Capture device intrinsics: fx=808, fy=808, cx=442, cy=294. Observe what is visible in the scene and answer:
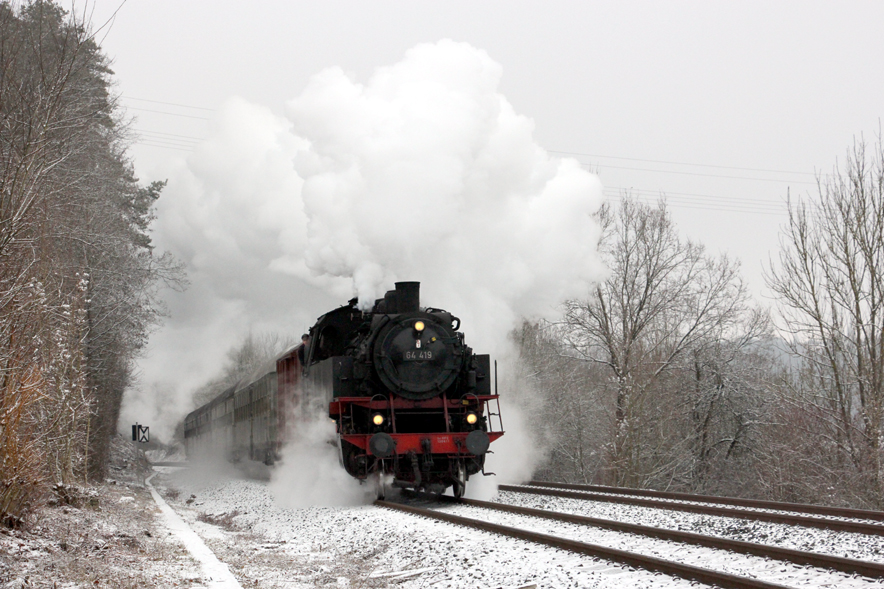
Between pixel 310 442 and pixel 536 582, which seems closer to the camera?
pixel 536 582

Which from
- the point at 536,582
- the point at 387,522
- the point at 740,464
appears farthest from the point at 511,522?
the point at 740,464

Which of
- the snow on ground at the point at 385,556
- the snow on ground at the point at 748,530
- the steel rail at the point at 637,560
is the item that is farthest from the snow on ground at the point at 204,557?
the snow on ground at the point at 748,530

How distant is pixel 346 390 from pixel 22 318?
476 centimetres

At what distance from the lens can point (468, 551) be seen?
6.93m

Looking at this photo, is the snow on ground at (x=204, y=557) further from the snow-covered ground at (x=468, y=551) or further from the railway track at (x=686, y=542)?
the railway track at (x=686, y=542)

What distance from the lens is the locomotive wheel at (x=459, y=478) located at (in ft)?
38.0

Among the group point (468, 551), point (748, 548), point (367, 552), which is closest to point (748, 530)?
point (748, 548)

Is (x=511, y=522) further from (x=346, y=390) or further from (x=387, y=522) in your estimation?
(x=346, y=390)

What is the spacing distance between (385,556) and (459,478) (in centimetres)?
405

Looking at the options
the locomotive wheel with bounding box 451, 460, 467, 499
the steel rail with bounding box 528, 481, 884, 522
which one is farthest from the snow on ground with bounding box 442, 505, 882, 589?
the locomotive wheel with bounding box 451, 460, 467, 499

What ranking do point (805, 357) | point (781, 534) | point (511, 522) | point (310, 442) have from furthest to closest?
point (805, 357)
point (310, 442)
point (511, 522)
point (781, 534)

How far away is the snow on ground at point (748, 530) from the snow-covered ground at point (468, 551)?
0.04ft

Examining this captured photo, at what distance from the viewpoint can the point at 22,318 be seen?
7.82 m

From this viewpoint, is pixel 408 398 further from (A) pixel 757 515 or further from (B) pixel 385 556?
(A) pixel 757 515
